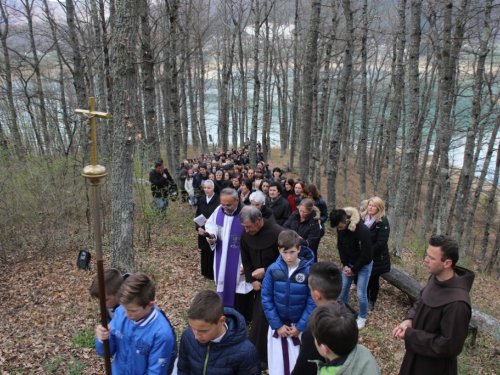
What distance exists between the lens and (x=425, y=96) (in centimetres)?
1875

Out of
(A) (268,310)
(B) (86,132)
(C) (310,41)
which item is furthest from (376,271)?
(B) (86,132)

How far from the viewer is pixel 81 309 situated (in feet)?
17.6

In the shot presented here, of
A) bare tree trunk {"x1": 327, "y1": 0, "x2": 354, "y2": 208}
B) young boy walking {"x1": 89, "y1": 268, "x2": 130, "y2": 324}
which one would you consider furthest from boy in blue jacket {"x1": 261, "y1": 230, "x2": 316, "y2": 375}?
bare tree trunk {"x1": 327, "y1": 0, "x2": 354, "y2": 208}

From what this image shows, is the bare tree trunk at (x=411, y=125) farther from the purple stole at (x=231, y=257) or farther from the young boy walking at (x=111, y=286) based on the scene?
the young boy walking at (x=111, y=286)

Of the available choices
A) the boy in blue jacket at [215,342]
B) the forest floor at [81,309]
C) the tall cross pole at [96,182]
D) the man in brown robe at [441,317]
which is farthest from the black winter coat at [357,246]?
the tall cross pole at [96,182]

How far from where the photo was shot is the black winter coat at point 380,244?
530 centimetres

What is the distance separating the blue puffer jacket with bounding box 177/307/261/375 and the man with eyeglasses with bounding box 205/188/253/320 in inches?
92.4

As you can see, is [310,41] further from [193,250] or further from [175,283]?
[175,283]

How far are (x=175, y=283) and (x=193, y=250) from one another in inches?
67.4

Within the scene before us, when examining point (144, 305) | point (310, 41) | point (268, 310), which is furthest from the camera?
point (310, 41)

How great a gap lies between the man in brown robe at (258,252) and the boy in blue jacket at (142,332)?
A: 1.57 metres

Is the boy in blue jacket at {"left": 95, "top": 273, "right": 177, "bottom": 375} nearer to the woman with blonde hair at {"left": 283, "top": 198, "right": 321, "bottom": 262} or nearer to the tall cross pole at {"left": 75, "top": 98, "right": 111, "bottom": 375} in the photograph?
the tall cross pole at {"left": 75, "top": 98, "right": 111, "bottom": 375}

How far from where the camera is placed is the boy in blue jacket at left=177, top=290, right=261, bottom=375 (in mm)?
2358

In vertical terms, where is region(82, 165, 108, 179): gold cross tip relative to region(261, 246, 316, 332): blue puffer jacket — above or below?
above
